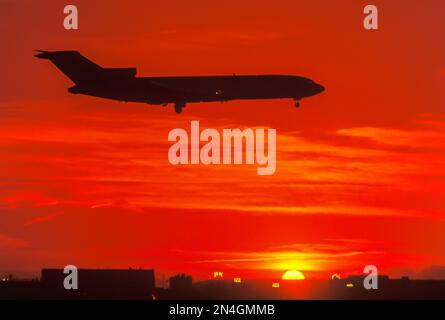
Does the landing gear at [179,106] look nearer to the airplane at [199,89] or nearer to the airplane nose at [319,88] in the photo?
the airplane at [199,89]

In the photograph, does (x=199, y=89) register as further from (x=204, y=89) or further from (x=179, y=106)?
(x=179, y=106)

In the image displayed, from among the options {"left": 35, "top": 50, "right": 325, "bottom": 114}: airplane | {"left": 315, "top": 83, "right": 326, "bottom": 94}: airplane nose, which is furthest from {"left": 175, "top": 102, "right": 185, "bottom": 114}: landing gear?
{"left": 315, "top": 83, "right": 326, "bottom": 94}: airplane nose

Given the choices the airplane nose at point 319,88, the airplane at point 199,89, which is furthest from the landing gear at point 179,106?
the airplane nose at point 319,88

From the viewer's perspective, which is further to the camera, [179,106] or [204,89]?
[204,89]

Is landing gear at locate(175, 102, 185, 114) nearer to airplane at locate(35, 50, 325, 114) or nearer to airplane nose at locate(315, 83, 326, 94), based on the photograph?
airplane at locate(35, 50, 325, 114)

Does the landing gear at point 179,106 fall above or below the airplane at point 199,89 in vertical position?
below

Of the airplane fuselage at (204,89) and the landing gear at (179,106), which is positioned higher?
the airplane fuselage at (204,89)

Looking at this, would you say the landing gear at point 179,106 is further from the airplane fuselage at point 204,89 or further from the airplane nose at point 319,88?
the airplane nose at point 319,88

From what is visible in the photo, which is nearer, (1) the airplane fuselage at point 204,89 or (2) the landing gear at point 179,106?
(1) the airplane fuselage at point 204,89

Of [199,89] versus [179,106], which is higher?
[199,89]

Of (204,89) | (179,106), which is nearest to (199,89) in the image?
(204,89)
